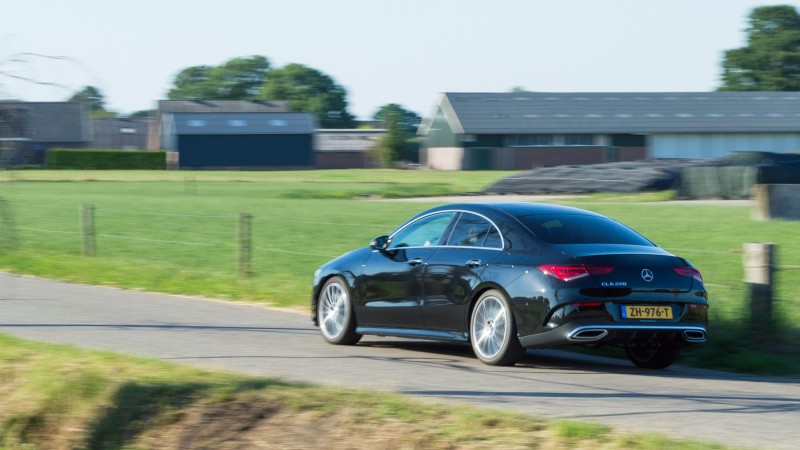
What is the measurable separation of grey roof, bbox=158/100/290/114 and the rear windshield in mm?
119443

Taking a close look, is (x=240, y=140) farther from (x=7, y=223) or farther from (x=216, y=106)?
(x=7, y=223)

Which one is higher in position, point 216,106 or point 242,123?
point 216,106

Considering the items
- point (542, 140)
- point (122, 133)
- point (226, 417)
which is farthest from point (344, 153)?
point (226, 417)

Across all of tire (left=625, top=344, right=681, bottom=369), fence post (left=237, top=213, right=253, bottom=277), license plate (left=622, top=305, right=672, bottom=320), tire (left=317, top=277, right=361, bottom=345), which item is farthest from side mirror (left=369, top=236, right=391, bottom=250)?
fence post (left=237, top=213, right=253, bottom=277)

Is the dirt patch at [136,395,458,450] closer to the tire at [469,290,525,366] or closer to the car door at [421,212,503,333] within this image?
the tire at [469,290,525,366]

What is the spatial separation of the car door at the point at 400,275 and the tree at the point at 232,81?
16034 centimetres

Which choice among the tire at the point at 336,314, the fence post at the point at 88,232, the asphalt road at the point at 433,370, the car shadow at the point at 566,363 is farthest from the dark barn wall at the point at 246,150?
the car shadow at the point at 566,363

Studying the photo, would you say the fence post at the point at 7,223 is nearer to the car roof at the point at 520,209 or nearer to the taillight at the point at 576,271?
the car roof at the point at 520,209

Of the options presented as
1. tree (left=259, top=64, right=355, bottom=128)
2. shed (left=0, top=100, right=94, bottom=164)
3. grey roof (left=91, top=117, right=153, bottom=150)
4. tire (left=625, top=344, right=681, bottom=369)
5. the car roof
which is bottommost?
tire (left=625, top=344, right=681, bottom=369)

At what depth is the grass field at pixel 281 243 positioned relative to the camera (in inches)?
470

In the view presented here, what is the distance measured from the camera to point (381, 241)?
41.0 ft

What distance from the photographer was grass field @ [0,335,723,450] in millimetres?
7168

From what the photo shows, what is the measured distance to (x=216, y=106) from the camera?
445ft

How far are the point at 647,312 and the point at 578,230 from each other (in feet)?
3.51
